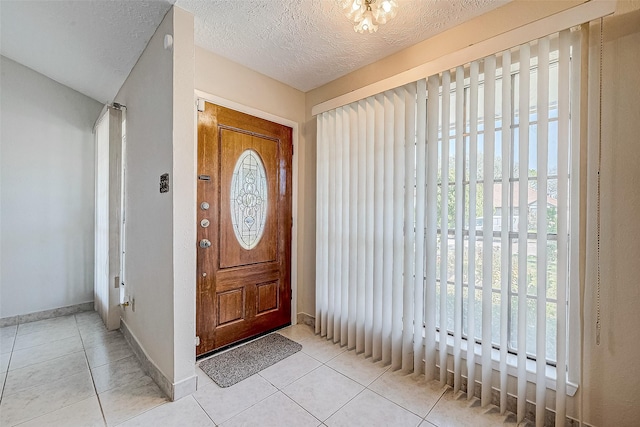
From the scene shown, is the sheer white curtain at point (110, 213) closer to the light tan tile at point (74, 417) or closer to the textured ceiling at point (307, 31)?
the light tan tile at point (74, 417)

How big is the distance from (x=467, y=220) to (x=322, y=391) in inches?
59.4

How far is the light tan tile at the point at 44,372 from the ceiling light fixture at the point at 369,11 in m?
3.07

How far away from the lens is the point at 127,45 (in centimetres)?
212

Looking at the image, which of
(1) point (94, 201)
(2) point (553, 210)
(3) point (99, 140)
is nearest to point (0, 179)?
(1) point (94, 201)

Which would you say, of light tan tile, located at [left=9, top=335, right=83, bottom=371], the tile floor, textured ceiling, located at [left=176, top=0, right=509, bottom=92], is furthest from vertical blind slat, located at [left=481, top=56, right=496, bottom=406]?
light tan tile, located at [left=9, top=335, right=83, bottom=371]

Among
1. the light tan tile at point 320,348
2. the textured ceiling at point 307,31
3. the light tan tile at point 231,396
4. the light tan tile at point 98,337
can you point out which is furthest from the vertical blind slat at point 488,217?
the light tan tile at point 98,337

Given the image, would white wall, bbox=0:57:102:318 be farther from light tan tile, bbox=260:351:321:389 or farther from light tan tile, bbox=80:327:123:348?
light tan tile, bbox=260:351:321:389

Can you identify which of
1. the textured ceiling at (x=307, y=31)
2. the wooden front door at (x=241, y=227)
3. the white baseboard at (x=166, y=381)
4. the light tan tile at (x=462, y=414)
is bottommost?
the light tan tile at (x=462, y=414)

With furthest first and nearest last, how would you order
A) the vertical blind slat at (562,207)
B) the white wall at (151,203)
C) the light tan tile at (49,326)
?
1. the light tan tile at (49,326)
2. the white wall at (151,203)
3. the vertical blind slat at (562,207)

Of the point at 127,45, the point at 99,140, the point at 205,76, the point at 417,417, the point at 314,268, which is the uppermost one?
the point at 127,45

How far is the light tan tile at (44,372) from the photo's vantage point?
1861mm

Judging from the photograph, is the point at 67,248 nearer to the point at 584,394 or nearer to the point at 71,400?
the point at 71,400

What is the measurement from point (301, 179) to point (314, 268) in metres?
0.98

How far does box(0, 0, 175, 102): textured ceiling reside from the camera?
5.85 feet
